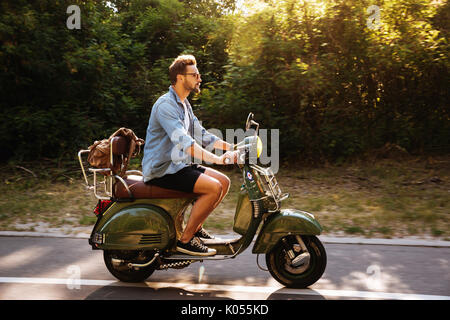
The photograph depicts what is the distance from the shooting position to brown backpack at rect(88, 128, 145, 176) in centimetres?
387

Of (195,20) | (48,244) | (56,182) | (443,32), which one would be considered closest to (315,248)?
(48,244)

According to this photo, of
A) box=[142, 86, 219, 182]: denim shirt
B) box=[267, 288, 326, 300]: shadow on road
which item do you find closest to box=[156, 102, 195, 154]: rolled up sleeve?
box=[142, 86, 219, 182]: denim shirt

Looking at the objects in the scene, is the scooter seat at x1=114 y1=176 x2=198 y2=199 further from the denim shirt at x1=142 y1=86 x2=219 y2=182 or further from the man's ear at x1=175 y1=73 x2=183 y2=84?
the man's ear at x1=175 y1=73 x2=183 y2=84

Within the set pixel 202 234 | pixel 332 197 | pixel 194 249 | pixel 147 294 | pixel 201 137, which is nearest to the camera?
pixel 147 294

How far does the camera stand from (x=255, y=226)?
3.92 m

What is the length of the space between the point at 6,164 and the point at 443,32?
924cm

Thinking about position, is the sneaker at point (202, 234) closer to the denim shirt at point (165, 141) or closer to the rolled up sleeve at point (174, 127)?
the denim shirt at point (165, 141)

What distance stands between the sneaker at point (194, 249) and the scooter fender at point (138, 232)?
0.11m

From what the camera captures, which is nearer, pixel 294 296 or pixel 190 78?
pixel 294 296

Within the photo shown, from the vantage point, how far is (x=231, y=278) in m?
4.16

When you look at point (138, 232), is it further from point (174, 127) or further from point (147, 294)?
point (174, 127)

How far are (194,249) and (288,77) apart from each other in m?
5.70

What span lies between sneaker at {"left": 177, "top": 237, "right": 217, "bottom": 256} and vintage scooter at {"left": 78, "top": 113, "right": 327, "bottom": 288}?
0.11ft

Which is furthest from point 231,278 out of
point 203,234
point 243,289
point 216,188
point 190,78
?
point 190,78
